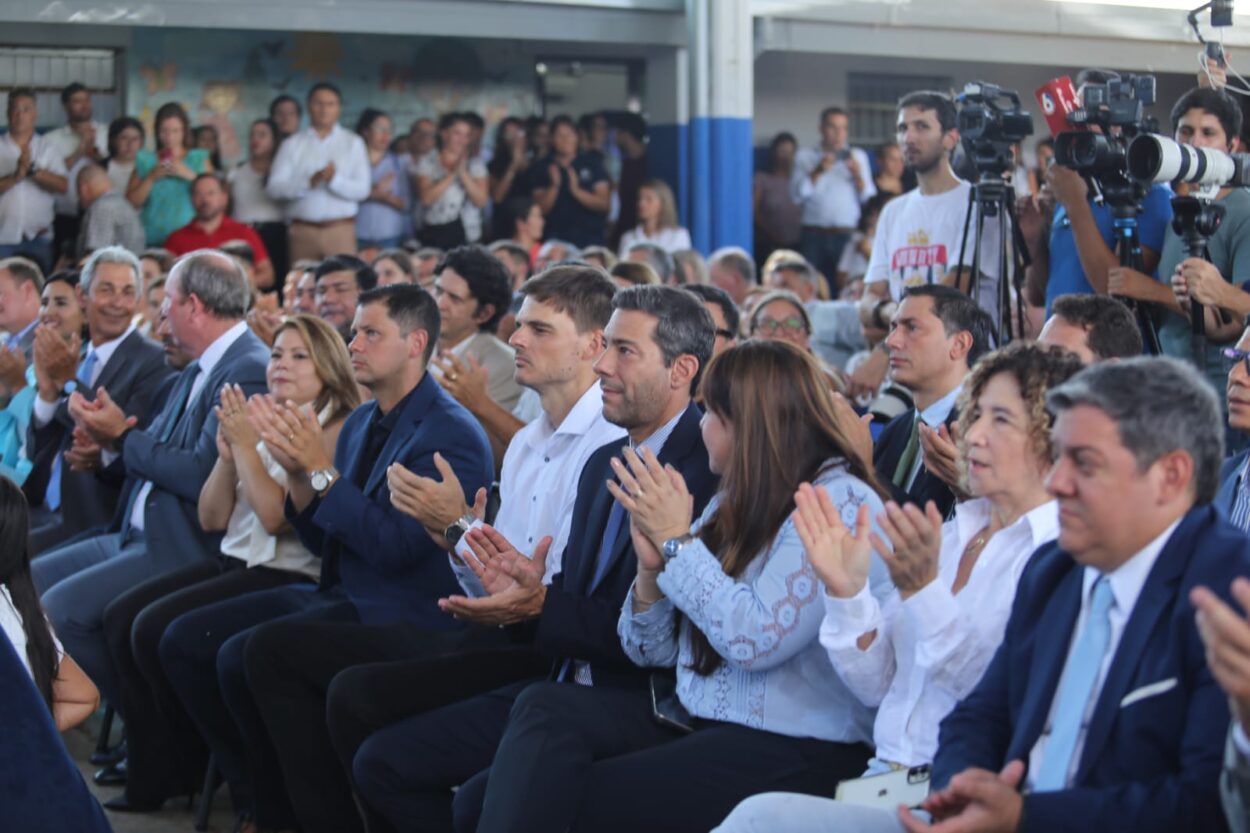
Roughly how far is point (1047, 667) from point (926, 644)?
31 cm

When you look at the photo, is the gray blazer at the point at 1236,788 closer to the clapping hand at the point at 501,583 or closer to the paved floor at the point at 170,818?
the clapping hand at the point at 501,583

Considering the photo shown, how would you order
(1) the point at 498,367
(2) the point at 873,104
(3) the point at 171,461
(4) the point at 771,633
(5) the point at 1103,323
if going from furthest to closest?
(2) the point at 873,104
(1) the point at 498,367
(3) the point at 171,461
(5) the point at 1103,323
(4) the point at 771,633

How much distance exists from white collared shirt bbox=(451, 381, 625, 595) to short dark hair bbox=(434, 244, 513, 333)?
158cm

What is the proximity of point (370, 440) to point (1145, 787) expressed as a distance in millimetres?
2605

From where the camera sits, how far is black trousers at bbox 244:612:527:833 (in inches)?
152

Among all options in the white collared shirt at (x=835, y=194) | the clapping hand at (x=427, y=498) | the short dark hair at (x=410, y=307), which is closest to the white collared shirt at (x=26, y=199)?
the white collared shirt at (x=835, y=194)

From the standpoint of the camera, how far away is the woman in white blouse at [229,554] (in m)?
4.42

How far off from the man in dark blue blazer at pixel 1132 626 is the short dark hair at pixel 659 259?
519 centimetres

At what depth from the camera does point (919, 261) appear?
5.25 metres

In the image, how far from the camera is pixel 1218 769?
Answer: 2.04m

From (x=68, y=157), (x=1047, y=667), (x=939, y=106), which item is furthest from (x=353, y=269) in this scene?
(x=1047, y=667)

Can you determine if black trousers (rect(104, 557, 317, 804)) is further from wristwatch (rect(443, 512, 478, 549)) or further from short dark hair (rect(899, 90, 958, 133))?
short dark hair (rect(899, 90, 958, 133))

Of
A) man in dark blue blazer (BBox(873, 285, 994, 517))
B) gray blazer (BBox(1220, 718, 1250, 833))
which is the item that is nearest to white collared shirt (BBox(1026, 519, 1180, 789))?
gray blazer (BBox(1220, 718, 1250, 833))

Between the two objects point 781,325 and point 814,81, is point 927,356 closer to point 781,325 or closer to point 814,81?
point 781,325
